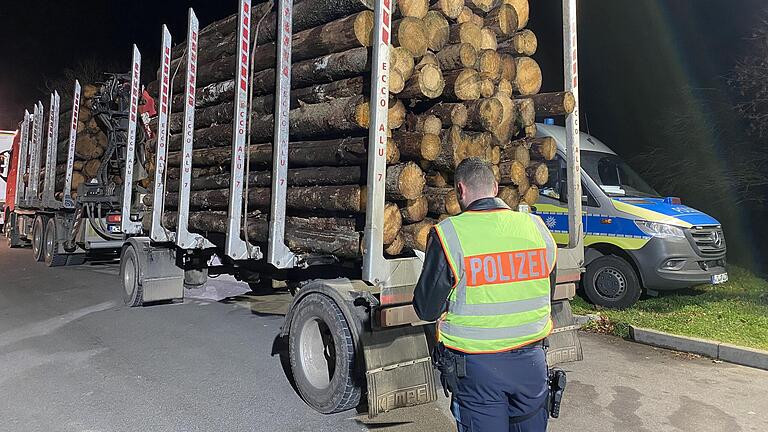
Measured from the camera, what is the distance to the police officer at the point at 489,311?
256cm

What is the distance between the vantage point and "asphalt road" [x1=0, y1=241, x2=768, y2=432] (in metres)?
4.31

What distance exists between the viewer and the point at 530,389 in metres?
2.60

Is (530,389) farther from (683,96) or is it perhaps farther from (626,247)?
(683,96)

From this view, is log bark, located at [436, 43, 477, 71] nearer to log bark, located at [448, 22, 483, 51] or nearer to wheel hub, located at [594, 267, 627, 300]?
log bark, located at [448, 22, 483, 51]

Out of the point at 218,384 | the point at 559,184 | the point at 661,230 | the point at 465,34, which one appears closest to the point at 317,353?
the point at 218,384

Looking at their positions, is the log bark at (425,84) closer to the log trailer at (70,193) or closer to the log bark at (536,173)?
the log bark at (536,173)

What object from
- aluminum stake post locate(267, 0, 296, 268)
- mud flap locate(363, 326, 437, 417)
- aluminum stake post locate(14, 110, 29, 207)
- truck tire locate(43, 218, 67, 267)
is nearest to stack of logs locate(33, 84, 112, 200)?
truck tire locate(43, 218, 67, 267)

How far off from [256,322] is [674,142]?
1069cm

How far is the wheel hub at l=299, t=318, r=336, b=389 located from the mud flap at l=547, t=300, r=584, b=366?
6.08 feet

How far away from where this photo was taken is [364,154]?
4395mm

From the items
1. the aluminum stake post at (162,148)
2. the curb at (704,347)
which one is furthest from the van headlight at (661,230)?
the aluminum stake post at (162,148)

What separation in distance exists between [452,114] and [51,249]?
11394 millimetres

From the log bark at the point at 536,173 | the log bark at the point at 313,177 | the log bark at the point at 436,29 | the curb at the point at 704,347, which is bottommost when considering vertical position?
the curb at the point at 704,347

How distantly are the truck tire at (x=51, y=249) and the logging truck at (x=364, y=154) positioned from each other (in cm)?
765
